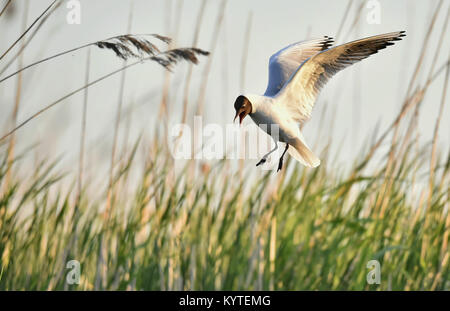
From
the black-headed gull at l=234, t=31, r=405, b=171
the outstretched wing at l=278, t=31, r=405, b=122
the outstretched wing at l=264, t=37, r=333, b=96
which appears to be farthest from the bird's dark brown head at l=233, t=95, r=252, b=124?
the outstretched wing at l=264, t=37, r=333, b=96

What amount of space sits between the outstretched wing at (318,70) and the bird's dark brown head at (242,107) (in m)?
0.19

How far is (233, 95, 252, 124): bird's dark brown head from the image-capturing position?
1.63 meters

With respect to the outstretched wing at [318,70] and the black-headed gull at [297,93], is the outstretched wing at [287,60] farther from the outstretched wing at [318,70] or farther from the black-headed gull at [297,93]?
the outstretched wing at [318,70]

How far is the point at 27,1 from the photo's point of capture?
3.10m

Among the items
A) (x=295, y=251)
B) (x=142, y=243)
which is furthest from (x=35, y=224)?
(x=295, y=251)

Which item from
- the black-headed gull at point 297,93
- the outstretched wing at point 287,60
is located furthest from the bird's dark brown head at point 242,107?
the outstretched wing at point 287,60

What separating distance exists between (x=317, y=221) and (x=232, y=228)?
44 cm

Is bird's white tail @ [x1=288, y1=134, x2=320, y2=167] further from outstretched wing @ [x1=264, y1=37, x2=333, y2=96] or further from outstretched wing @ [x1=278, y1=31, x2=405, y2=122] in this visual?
outstretched wing @ [x1=264, y1=37, x2=333, y2=96]

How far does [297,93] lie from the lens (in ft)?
6.44

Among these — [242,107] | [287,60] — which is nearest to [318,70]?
[287,60]

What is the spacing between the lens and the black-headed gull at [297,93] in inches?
66.1

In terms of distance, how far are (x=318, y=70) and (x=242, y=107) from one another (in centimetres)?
56

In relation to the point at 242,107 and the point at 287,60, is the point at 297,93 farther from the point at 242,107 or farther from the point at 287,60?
the point at 287,60
